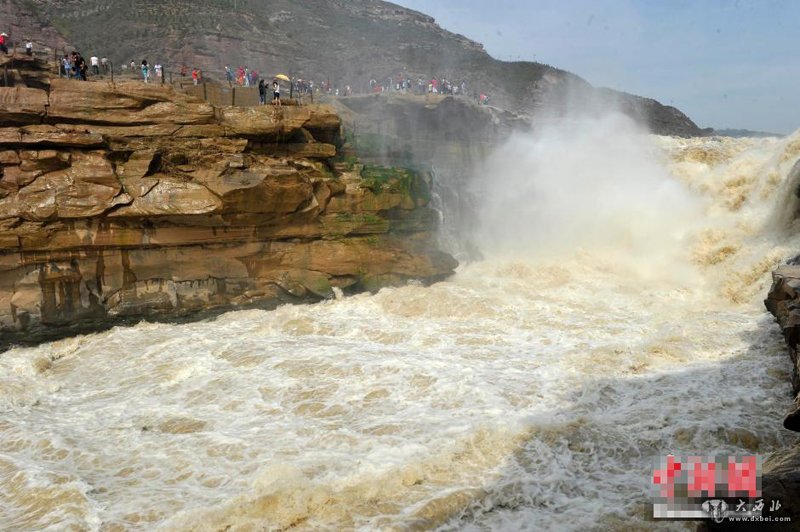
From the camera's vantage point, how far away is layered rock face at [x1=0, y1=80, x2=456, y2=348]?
1173 centimetres

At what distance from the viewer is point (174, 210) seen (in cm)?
1252

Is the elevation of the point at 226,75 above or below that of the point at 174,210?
above

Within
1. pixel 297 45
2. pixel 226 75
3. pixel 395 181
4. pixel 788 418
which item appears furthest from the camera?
pixel 297 45

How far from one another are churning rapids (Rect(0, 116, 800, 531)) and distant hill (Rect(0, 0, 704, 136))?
24257mm

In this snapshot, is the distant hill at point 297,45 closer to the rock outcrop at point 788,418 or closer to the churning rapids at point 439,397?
the churning rapids at point 439,397

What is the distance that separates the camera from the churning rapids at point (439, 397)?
5.97 metres

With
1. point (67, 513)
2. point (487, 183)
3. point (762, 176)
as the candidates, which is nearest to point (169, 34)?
point (487, 183)

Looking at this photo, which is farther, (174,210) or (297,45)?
(297,45)

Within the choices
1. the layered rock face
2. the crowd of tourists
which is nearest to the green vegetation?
the layered rock face

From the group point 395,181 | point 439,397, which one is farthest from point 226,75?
point 439,397

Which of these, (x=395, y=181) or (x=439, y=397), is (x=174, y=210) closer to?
(x=395, y=181)

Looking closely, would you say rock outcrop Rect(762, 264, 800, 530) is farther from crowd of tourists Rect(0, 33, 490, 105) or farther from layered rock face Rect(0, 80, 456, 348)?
crowd of tourists Rect(0, 33, 490, 105)

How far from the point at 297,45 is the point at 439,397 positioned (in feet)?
127

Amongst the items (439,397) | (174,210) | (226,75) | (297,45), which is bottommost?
(439,397)
